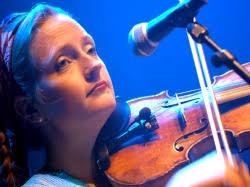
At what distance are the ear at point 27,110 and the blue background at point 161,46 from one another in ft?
2.45

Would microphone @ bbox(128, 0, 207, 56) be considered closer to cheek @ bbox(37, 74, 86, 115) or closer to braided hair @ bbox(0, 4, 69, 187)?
cheek @ bbox(37, 74, 86, 115)

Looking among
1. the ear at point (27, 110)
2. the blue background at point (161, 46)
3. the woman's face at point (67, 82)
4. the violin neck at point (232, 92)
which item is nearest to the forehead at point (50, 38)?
the woman's face at point (67, 82)

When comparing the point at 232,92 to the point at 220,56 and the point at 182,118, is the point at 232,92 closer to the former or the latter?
the point at 182,118

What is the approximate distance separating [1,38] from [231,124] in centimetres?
84

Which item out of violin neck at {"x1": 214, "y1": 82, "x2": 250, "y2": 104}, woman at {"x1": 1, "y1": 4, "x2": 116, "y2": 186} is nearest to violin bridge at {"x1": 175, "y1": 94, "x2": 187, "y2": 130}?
violin neck at {"x1": 214, "y1": 82, "x2": 250, "y2": 104}

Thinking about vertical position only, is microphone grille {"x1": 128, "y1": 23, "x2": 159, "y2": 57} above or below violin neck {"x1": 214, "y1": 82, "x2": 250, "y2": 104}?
above

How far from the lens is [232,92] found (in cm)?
104

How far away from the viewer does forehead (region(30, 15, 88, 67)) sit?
0.94 meters

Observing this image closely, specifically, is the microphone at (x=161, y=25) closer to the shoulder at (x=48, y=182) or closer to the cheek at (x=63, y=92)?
the cheek at (x=63, y=92)

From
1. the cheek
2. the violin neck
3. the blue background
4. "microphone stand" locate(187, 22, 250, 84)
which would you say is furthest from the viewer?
the blue background

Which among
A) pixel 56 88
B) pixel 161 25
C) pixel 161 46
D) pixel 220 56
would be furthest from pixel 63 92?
pixel 161 46

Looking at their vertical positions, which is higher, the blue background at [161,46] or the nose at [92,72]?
the blue background at [161,46]

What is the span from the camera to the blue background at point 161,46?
65.1 inches

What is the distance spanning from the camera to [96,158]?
3.40 ft
